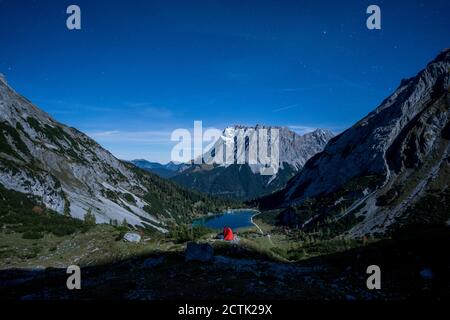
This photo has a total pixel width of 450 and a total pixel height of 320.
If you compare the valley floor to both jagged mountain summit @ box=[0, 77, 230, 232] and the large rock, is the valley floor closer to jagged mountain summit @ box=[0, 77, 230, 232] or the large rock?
the large rock

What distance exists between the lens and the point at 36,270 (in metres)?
38.0

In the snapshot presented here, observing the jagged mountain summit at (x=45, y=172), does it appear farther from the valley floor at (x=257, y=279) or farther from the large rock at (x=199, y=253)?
the large rock at (x=199, y=253)

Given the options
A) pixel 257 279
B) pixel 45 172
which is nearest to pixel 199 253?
pixel 257 279

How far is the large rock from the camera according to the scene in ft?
101

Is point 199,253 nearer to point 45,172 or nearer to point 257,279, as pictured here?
point 257,279

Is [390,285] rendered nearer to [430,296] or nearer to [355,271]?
[430,296]

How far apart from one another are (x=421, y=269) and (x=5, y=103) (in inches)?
7357

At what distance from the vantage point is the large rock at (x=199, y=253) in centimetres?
3070

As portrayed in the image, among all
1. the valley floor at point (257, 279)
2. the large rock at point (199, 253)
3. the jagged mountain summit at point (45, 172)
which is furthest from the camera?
the jagged mountain summit at point (45, 172)

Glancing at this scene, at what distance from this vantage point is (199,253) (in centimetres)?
3097

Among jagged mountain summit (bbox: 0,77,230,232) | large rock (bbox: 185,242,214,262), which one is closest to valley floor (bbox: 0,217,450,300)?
large rock (bbox: 185,242,214,262)

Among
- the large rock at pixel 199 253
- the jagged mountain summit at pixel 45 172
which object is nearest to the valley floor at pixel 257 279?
the large rock at pixel 199 253

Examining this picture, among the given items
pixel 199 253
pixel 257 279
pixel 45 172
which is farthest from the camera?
pixel 45 172
